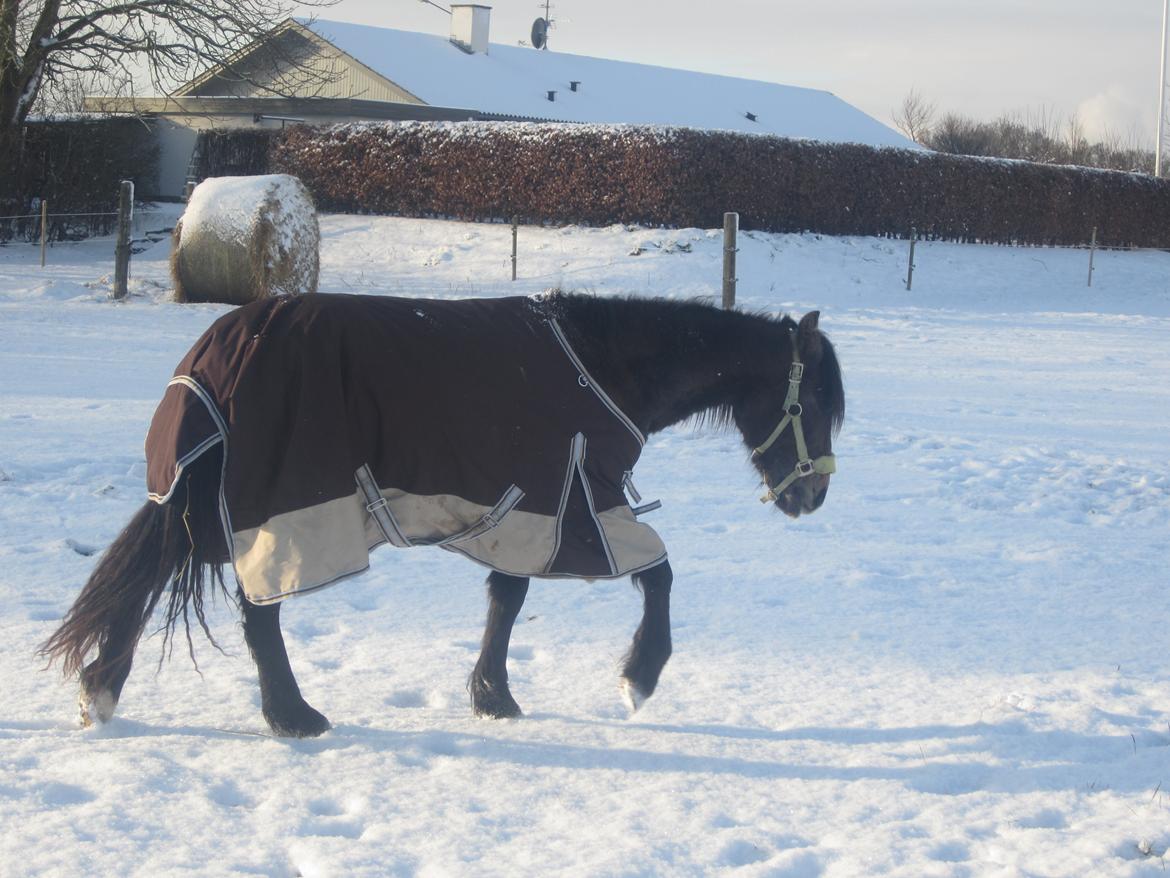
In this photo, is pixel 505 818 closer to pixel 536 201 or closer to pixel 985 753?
pixel 985 753

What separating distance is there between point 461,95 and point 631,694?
88.9ft

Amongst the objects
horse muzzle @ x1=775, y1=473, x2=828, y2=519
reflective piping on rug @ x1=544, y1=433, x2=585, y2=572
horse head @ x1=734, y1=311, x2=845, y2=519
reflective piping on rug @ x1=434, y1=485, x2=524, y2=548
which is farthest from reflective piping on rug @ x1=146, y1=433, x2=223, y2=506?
horse muzzle @ x1=775, y1=473, x2=828, y2=519

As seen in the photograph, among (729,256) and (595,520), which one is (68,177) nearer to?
(729,256)

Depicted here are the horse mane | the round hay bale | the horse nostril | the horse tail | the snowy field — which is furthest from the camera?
the round hay bale

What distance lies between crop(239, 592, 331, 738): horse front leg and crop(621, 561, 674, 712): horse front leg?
97 centimetres

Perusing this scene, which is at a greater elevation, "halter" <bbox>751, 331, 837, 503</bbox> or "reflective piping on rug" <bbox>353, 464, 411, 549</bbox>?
"halter" <bbox>751, 331, 837, 503</bbox>

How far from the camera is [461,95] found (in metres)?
28.8

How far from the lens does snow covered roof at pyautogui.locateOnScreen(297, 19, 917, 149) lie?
2922cm

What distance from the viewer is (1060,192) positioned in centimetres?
2448

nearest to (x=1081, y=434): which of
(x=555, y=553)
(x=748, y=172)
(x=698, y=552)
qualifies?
(x=698, y=552)

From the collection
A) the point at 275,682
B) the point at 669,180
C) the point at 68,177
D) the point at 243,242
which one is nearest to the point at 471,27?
the point at 68,177

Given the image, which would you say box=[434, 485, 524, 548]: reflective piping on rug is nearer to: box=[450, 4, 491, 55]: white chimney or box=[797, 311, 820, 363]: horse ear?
box=[797, 311, 820, 363]: horse ear

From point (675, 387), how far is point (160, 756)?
77.5 inches

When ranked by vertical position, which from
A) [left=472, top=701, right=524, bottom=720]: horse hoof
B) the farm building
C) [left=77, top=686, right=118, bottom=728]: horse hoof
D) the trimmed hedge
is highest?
the farm building
